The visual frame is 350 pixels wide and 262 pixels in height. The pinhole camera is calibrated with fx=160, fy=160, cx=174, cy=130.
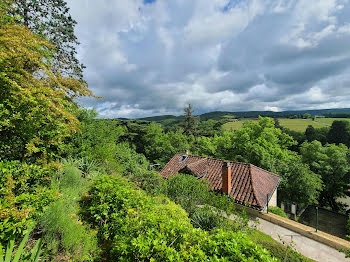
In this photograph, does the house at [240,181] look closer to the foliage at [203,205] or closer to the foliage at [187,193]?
the foliage at [187,193]

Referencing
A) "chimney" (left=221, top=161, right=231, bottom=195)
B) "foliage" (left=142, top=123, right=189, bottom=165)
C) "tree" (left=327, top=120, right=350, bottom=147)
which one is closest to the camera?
"chimney" (left=221, top=161, right=231, bottom=195)

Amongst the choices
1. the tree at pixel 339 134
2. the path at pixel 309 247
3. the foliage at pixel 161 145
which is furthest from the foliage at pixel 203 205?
the tree at pixel 339 134

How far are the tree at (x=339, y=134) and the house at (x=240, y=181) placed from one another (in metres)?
51.0

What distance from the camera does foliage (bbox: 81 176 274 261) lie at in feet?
9.02

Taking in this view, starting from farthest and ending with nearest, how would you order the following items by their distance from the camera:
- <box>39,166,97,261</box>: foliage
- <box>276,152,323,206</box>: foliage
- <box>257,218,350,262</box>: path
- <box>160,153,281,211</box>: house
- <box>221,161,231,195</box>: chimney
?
<box>276,152,323,206</box>: foliage, <box>221,161,231,195</box>: chimney, <box>160,153,281,211</box>: house, <box>257,218,350,262</box>: path, <box>39,166,97,261</box>: foliage

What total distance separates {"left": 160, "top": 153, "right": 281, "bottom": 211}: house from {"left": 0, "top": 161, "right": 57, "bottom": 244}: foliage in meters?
8.23

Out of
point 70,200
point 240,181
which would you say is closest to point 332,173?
point 240,181

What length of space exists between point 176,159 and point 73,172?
54.2ft

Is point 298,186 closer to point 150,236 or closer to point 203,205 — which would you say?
point 203,205

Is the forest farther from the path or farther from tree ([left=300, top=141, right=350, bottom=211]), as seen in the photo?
tree ([left=300, top=141, right=350, bottom=211])

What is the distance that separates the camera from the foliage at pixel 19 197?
2.74m

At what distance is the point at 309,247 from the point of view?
796cm

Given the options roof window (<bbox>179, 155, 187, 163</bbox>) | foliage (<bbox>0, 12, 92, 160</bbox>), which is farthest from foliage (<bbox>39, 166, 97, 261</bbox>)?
roof window (<bbox>179, 155, 187, 163</bbox>)

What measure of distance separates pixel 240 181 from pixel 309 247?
6.19 m
